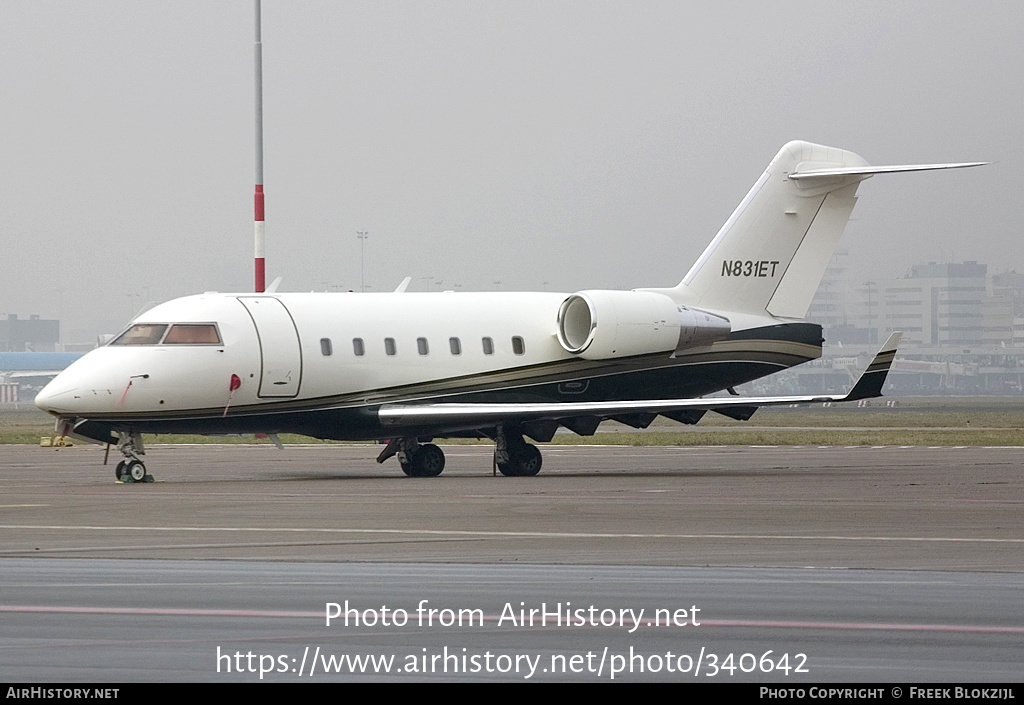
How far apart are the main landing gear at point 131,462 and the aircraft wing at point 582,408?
4.38 meters

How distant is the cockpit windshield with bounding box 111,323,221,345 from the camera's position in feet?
90.8

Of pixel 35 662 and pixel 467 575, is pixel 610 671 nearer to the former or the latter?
pixel 35 662

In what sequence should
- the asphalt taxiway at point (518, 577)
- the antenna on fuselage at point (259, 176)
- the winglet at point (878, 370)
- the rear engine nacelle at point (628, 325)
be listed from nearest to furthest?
the asphalt taxiway at point (518, 577) → the winglet at point (878, 370) → the rear engine nacelle at point (628, 325) → the antenna on fuselage at point (259, 176)

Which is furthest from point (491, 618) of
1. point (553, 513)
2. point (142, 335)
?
point (142, 335)

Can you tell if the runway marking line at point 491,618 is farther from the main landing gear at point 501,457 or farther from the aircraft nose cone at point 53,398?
the main landing gear at point 501,457

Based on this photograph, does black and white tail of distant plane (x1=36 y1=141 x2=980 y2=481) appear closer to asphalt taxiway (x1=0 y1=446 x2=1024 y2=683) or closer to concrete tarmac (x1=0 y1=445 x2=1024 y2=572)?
concrete tarmac (x1=0 y1=445 x2=1024 y2=572)

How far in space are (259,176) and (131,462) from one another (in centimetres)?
1583

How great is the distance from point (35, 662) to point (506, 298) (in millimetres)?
23502

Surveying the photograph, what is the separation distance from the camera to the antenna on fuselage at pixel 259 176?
3938 centimetres

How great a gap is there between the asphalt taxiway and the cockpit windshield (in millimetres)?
2777

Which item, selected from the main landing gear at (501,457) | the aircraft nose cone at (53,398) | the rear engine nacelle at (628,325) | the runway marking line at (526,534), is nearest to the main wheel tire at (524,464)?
the main landing gear at (501,457)

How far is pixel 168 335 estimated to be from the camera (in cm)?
2777

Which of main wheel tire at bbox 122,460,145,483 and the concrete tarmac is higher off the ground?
the concrete tarmac

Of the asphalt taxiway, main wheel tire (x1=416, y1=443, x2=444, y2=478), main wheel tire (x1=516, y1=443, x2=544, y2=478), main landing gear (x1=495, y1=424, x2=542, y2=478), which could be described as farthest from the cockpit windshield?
main wheel tire (x1=516, y1=443, x2=544, y2=478)
